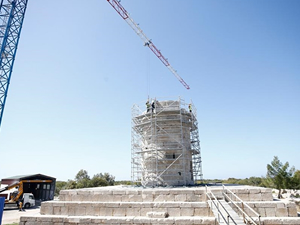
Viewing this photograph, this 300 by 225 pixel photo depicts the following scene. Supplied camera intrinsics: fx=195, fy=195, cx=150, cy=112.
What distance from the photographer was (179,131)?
13.9 metres

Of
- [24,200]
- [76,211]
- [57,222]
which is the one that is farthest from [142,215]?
[24,200]

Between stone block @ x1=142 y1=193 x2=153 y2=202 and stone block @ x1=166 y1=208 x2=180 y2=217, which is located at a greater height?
stone block @ x1=142 y1=193 x2=153 y2=202

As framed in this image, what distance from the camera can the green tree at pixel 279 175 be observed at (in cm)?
2725

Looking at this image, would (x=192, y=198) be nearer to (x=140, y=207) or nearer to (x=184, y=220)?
(x=184, y=220)

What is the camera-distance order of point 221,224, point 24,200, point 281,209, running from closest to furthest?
point 221,224, point 281,209, point 24,200

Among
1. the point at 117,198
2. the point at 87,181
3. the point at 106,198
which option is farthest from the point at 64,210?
the point at 87,181

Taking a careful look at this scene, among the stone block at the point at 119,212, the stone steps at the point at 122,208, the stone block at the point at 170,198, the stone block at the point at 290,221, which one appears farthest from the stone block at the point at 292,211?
the stone block at the point at 119,212

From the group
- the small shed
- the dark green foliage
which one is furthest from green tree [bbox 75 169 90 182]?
the small shed

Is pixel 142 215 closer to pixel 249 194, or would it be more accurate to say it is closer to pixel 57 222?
pixel 57 222

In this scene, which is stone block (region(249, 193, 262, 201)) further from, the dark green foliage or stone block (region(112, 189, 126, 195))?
the dark green foliage

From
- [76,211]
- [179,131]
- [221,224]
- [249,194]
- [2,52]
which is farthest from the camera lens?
[2,52]

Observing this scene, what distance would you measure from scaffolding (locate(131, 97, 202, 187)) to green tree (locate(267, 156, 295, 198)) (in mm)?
19395

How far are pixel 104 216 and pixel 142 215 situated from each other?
5.97ft

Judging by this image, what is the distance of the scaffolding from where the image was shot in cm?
1318
